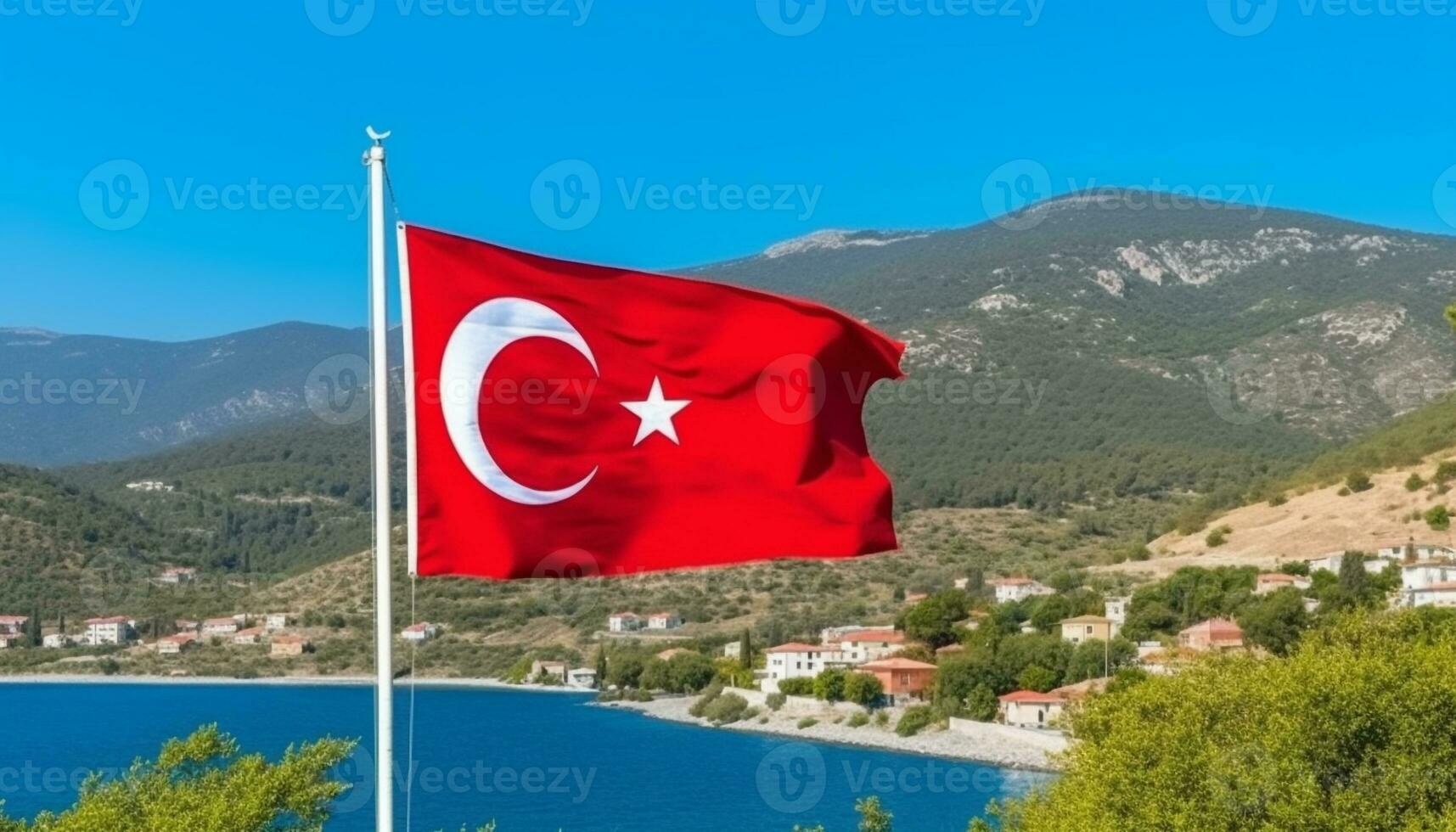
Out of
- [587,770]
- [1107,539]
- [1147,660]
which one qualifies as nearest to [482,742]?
[587,770]

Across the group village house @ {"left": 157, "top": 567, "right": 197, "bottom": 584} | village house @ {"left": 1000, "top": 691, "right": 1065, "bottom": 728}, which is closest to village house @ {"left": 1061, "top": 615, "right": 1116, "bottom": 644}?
village house @ {"left": 1000, "top": 691, "right": 1065, "bottom": 728}

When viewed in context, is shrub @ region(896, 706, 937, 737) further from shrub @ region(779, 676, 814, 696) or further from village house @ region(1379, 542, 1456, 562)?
village house @ region(1379, 542, 1456, 562)

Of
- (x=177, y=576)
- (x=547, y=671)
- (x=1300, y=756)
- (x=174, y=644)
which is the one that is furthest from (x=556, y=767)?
(x=177, y=576)

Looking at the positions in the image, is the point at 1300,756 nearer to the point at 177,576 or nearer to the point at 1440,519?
the point at 1440,519

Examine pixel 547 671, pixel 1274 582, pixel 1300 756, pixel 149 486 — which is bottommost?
pixel 547 671

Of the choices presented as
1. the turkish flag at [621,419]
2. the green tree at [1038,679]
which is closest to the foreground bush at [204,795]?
the turkish flag at [621,419]

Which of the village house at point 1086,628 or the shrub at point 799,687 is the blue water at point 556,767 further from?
the village house at point 1086,628
